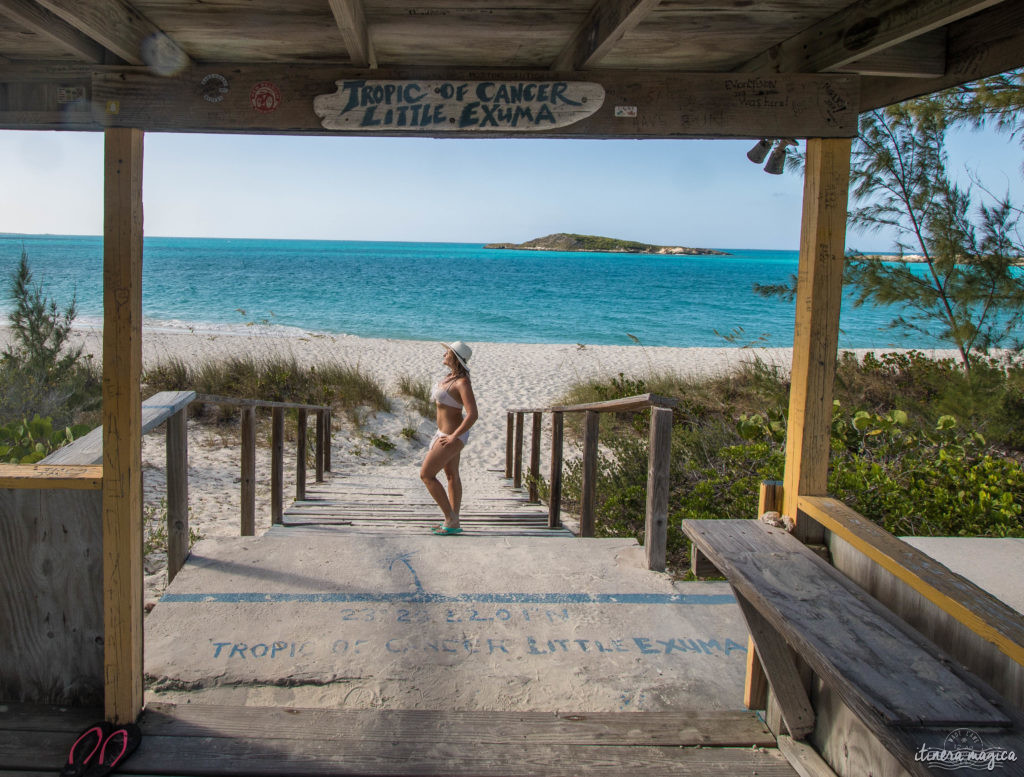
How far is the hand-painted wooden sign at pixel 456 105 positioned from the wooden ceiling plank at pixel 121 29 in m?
0.51

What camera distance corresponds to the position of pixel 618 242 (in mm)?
129375

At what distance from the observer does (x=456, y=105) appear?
2457 millimetres

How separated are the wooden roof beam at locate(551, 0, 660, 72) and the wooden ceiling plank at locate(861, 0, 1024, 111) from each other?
1.13 meters

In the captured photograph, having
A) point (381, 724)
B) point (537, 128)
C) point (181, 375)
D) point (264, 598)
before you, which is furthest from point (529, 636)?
point (181, 375)

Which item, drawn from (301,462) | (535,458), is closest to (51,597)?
(301,462)

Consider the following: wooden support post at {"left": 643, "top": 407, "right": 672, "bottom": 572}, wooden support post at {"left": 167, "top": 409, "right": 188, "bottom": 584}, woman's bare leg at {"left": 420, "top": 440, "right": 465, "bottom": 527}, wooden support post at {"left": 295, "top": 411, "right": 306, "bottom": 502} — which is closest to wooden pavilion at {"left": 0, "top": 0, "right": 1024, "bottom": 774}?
wooden support post at {"left": 167, "top": 409, "right": 188, "bottom": 584}

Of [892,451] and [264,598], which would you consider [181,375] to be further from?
[892,451]

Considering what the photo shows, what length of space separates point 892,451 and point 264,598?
15.8 ft

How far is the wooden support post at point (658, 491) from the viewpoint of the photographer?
13.2ft

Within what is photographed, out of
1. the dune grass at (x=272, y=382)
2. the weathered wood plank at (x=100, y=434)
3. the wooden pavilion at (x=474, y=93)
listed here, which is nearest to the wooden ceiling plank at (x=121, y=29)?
the wooden pavilion at (x=474, y=93)

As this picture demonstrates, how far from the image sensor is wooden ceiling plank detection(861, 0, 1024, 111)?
2.28 meters

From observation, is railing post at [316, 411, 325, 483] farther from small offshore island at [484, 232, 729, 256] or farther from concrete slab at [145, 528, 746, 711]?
small offshore island at [484, 232, 729, 256]

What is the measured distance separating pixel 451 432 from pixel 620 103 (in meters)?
3.04

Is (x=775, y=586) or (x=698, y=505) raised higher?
(x=775, y=586)
